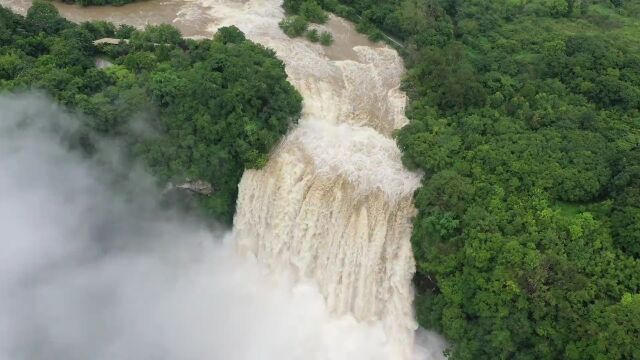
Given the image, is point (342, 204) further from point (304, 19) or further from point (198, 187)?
point (304, 19)

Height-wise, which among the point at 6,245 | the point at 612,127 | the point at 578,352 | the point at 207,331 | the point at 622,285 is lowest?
the point at 207,331

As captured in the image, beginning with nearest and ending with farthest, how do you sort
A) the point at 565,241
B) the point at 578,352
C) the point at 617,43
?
the point at 578,352 → the point at 565,241 → the point at 617,43

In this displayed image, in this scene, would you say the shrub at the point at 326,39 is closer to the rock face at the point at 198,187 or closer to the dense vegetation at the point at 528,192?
the dense vegetation at the point at 528,192

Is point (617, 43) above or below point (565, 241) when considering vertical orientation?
above

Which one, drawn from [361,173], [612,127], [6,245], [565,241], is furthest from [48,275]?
[612,127]

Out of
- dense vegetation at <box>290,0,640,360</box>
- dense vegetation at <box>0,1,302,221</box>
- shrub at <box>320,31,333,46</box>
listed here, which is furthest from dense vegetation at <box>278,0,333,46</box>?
dense vegetation at <box>290,0,640,360</box>

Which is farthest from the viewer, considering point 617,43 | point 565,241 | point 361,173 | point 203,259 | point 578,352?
point 617,43

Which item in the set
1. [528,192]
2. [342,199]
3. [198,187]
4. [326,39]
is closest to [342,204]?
[342,199]

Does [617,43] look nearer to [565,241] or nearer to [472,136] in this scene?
[472,136]

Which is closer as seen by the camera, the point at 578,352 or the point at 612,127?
the point at 578,352
